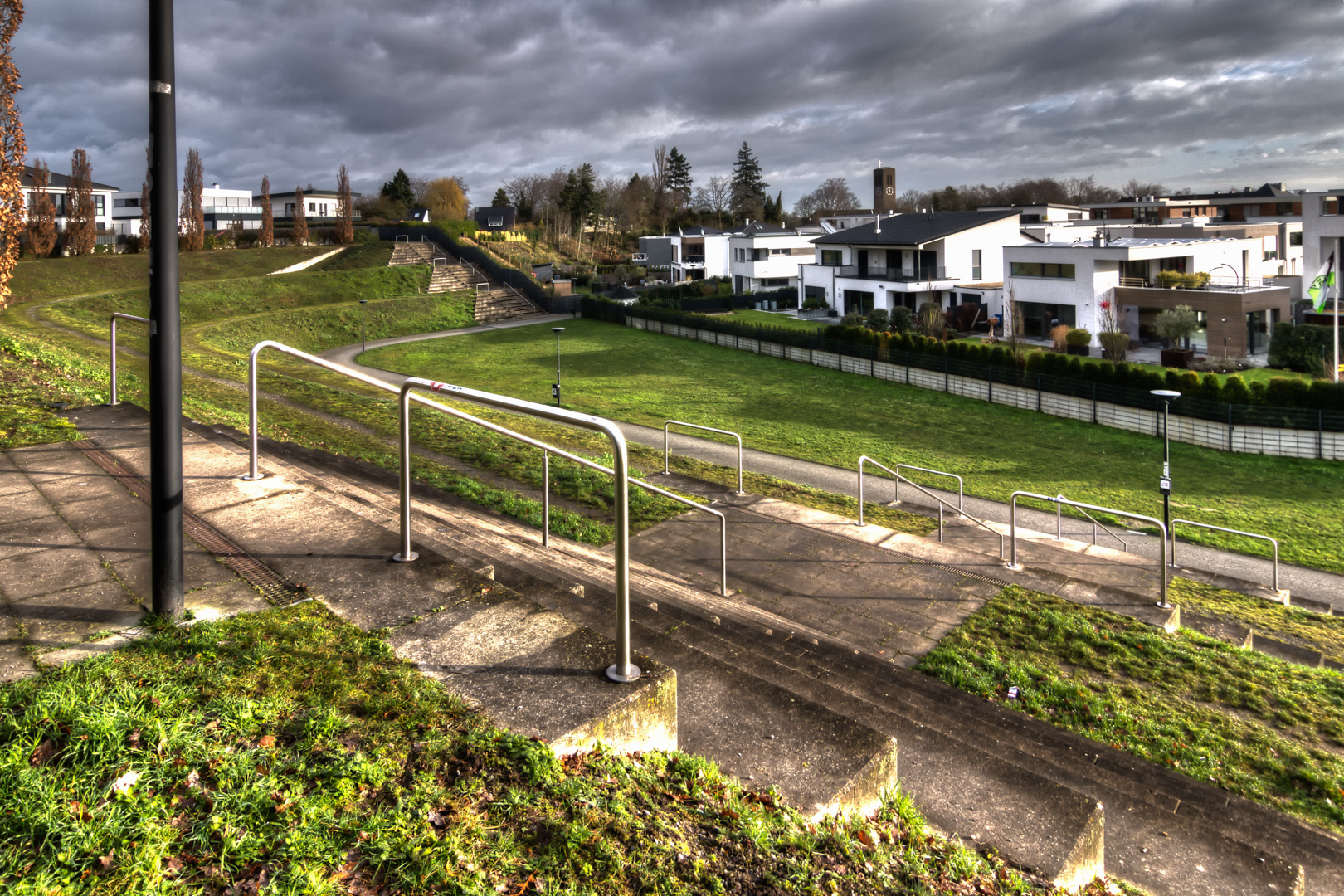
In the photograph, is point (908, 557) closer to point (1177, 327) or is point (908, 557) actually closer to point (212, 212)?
point (1177, 327)

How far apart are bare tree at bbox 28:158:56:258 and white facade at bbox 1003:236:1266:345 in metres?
57.7

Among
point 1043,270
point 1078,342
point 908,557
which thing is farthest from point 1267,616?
point 1043,270

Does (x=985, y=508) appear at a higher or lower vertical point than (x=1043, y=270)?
lower

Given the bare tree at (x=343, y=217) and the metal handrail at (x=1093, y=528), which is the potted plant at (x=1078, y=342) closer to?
the metal handrail at (x=1093, y=528)

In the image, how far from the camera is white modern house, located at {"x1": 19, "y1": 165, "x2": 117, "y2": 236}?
54.3 meters

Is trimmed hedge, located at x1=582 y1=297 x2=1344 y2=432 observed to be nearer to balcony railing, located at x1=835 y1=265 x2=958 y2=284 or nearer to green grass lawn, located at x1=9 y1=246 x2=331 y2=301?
balcony railing, located at x1=835 y1=265 x2=958 y2=284

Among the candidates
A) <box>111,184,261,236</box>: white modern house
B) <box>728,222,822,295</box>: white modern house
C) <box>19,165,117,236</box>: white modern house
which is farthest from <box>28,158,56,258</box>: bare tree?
<box>728,222,822,295</box>: white modern house

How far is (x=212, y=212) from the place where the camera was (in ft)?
324

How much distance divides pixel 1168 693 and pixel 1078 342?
39881 mm

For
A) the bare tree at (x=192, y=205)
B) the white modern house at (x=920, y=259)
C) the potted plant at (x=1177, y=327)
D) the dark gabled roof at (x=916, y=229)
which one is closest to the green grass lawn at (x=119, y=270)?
the bare tree at (x=192, y=205)

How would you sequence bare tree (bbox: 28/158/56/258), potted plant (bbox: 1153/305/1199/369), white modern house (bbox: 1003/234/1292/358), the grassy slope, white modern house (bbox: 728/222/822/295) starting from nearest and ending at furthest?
the grassy slope, potted plant (bbox: 1153/305/1199/369), white modern house (bbox: 1003/234/1292/358), bare tree (bbox: 28/158/56/258), white modern house (bbox: 728/222/822/295)

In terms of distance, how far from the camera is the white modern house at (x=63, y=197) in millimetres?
54344

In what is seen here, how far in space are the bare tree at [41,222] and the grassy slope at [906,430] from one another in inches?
1022

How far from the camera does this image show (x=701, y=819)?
356 cm
